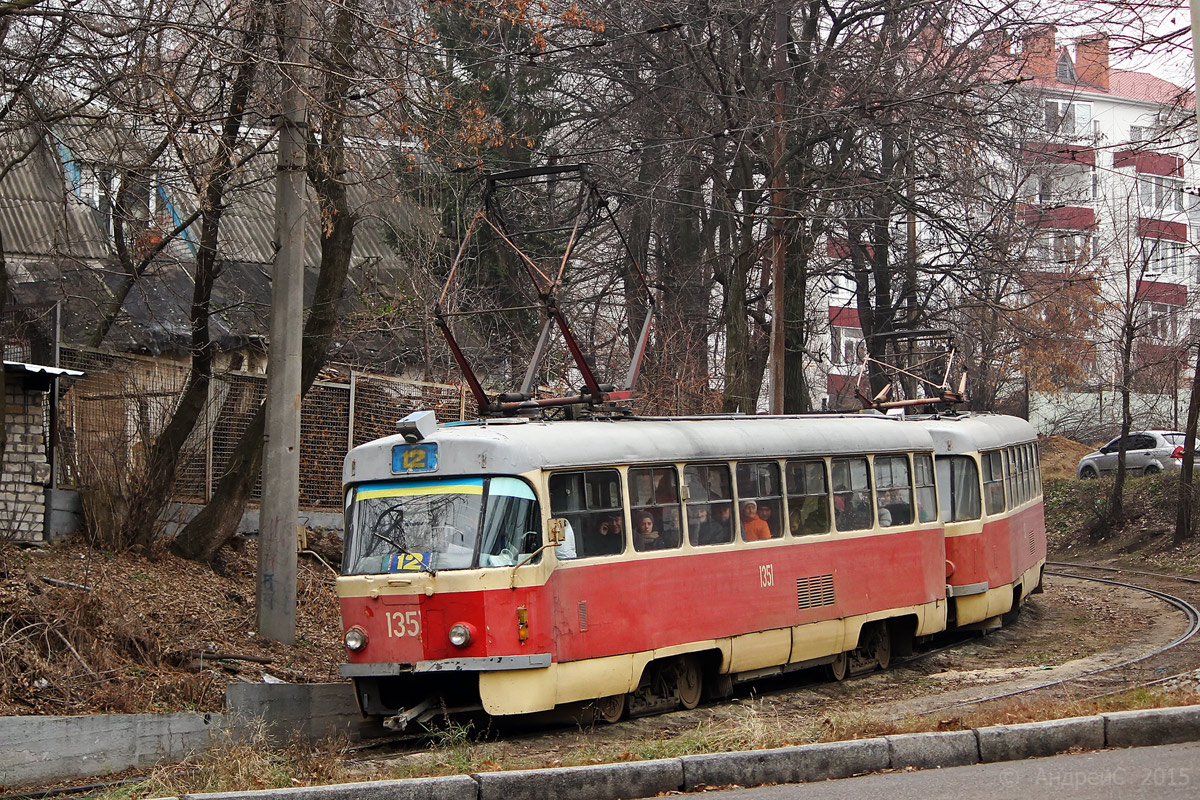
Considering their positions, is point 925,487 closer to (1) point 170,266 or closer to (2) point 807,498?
(2) point 807,498

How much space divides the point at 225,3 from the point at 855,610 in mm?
8997

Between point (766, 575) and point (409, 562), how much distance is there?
12.9ft

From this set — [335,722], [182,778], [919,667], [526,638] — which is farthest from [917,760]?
[919,667]

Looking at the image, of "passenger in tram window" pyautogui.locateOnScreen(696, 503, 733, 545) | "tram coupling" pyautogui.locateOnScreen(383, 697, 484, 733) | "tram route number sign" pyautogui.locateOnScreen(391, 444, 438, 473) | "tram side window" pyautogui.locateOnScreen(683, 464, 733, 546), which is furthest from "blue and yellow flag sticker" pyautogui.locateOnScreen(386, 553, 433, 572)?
"passenger in tram window" pyautogui.locateOnScreen(696, 503, 733, 545)

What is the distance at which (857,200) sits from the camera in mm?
22703

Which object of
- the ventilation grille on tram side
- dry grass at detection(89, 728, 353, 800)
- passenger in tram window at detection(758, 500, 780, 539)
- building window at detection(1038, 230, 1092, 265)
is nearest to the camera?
dry grass at detection(89, 728, 353, 800)

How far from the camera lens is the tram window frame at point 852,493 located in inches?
564

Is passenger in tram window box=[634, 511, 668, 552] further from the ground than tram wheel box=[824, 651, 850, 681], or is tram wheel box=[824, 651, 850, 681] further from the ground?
passenger in tram window box=[634, 511, 668, 552]

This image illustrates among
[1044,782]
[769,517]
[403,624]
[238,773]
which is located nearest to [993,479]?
[769,517]

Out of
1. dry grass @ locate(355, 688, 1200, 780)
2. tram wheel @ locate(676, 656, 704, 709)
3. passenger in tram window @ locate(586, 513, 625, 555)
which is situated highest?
passenger in tram window @ locate(586, 513, 625, 555)

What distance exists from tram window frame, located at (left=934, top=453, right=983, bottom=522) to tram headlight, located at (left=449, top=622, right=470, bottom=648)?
8.33m

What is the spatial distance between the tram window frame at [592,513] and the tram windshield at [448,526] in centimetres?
35

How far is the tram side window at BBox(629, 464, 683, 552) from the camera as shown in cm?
1180

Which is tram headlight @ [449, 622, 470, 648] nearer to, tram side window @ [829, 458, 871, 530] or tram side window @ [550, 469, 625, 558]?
tram side window @ [550, 469, 625, 558]
